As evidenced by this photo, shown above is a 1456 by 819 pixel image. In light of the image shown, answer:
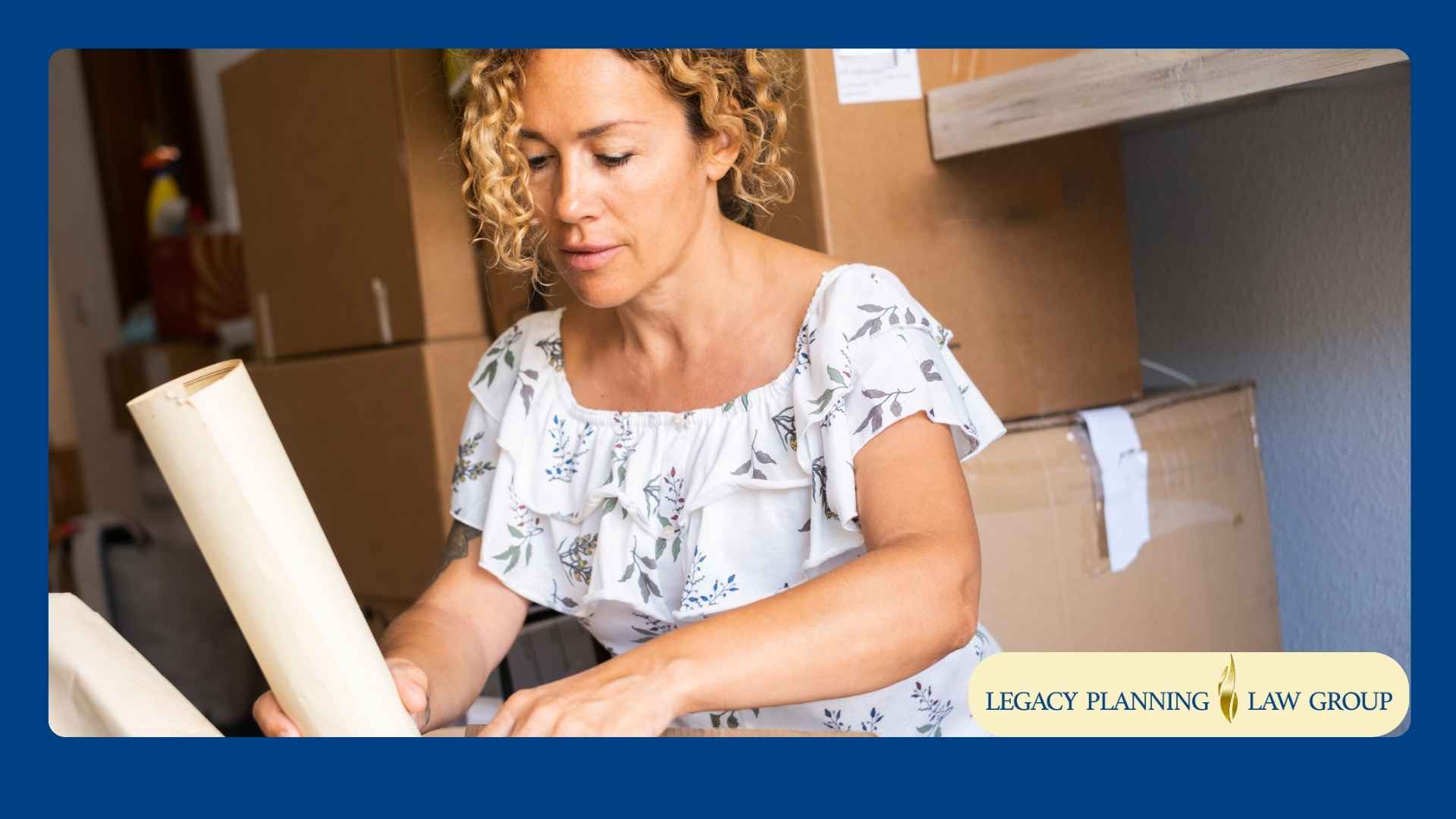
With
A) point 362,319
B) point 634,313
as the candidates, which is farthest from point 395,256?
point 634,313

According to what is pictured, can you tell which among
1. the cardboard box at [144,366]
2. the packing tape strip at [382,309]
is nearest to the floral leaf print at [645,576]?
the packing tape strip at [382,309]

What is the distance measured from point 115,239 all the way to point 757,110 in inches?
115

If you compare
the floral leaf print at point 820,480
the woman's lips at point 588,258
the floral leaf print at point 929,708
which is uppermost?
the woman's lips at point 588,258

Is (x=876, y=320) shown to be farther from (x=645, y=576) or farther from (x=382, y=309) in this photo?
(x=382, y=309)

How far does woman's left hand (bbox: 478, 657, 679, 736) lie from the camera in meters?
0.55

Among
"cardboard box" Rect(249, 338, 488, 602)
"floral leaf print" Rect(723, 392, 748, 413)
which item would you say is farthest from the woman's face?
"cardboard box" Rect(249, 338, 488, 602)

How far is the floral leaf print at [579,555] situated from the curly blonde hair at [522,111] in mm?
197

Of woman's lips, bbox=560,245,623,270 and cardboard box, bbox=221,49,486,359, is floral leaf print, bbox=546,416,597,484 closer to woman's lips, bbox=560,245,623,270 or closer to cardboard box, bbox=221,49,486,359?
woman's lips, bbox=560,245,623,270

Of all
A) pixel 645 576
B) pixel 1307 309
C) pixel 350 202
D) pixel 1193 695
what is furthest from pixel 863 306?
pixel 350 202

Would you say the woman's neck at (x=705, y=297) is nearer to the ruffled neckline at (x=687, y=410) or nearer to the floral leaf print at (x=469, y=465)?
the ruffled neckline at (x=687, y=410)

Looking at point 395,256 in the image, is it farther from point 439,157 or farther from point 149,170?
point 149,170

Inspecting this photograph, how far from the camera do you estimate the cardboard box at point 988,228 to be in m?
0.98

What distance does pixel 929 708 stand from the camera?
0.87 meters

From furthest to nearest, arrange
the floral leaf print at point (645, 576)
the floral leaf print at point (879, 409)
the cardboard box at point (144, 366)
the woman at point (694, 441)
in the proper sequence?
the cardboard box at point (144, 366) → the floral leaf print at point (645, 576) → the floral leaf print at point (879, 409) → the woman at point (694, 441)
